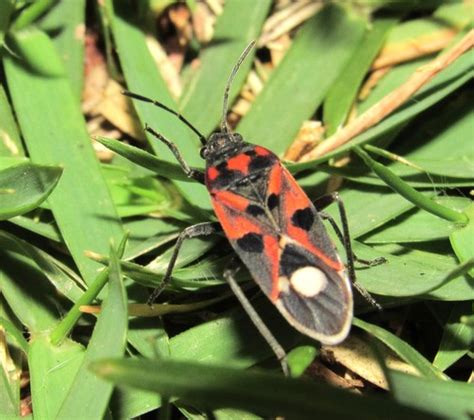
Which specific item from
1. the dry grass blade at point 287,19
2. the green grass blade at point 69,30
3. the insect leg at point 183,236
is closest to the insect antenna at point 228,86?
the dry grass blade at point 287,19

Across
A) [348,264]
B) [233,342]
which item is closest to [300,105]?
[348,264]

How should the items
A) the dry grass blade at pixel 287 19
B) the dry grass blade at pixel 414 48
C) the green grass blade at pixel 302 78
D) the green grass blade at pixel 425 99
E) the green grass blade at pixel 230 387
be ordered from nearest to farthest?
the green grass blade at pixel 230 387, the green grass blade at pixel 425 99, the green grass blade at pixel 302 78, the dry grass blade at pixel 414 48, the dry grass blade at pixel 287 19

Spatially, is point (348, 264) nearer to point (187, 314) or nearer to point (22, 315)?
point (187, 314)

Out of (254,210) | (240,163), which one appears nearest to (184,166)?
(240,163)

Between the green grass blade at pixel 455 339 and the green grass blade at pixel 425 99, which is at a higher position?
the green grass blade at pixel 425 99

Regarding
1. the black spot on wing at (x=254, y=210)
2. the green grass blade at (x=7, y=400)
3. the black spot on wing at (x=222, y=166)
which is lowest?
the green grass blade at (x=7, y=400)

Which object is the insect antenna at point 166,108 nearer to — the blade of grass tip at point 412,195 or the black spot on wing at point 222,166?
the black spot on wing at point 222,166

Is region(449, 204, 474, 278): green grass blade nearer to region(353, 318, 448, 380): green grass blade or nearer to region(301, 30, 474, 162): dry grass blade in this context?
region(353, 318, 448, 380): green grass blade

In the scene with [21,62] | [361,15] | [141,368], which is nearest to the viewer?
[141,368]
